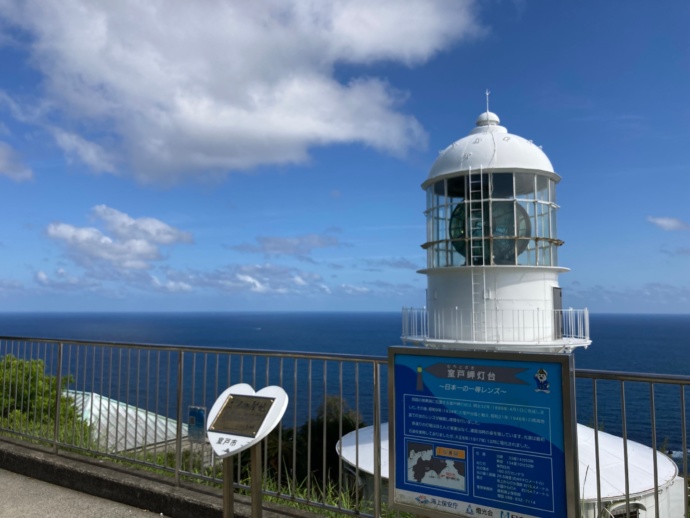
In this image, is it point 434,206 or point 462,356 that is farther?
point 434,206

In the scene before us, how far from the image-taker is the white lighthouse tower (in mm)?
10047

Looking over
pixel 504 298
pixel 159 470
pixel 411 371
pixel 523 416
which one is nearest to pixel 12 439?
pixel 159 470

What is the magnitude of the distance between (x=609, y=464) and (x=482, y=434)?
6873 mm

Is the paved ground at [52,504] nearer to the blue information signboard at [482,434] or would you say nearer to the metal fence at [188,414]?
the metal fence at [188,414]

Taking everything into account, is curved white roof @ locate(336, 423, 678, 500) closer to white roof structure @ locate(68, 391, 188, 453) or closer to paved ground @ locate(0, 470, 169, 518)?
white roof structure @ locate(68, 391, 188, 453)

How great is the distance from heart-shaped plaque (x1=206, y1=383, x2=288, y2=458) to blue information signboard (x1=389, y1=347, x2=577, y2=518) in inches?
25.2

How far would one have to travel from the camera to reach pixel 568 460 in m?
2.36

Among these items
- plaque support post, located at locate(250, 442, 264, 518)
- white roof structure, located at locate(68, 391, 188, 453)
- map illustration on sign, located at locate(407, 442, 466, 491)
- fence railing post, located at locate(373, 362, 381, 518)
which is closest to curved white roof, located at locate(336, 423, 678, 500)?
white roof structure, located at locate(68, 391, 188, 453)

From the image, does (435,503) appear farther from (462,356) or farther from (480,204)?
(480,204)

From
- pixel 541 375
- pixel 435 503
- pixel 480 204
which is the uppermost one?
pixel 480 204

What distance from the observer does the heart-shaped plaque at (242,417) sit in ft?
9.07

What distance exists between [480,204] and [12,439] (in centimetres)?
822

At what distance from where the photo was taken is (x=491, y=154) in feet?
34.3

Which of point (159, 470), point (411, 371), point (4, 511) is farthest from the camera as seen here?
point (159, 470)
